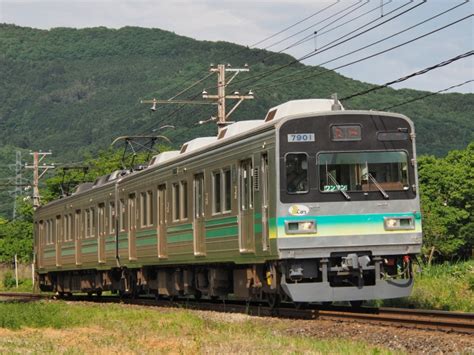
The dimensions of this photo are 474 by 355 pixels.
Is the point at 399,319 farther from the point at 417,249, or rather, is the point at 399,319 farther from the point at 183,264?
the point at 183,264

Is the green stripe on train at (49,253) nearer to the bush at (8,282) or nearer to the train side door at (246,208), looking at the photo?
the train side door at (246,208)

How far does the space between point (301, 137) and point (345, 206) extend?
4.50 feet

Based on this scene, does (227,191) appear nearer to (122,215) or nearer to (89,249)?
(122,215)

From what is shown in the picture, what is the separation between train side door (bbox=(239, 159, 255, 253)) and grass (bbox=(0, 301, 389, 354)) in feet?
4.44

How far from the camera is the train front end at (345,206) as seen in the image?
56.7 feet

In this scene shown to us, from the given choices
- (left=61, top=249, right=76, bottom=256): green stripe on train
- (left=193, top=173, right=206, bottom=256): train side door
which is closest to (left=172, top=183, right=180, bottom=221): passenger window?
(left=193, top=173, right=206, bottom=256): train side door

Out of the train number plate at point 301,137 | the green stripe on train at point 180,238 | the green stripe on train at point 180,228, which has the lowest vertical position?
the green stripe on train at point 180,238

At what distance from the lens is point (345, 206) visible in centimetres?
1741

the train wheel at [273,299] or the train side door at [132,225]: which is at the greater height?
the train side door at [132,225]

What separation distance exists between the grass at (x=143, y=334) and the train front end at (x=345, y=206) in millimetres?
1358

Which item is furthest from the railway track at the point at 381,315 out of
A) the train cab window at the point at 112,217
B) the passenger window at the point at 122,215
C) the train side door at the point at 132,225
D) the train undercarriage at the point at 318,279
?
the train cab window at the point at 112,217

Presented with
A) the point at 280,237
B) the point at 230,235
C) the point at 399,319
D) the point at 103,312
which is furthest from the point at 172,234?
the point at 399,319

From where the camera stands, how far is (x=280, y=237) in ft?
56.1

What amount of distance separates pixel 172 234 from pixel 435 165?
259 feet
